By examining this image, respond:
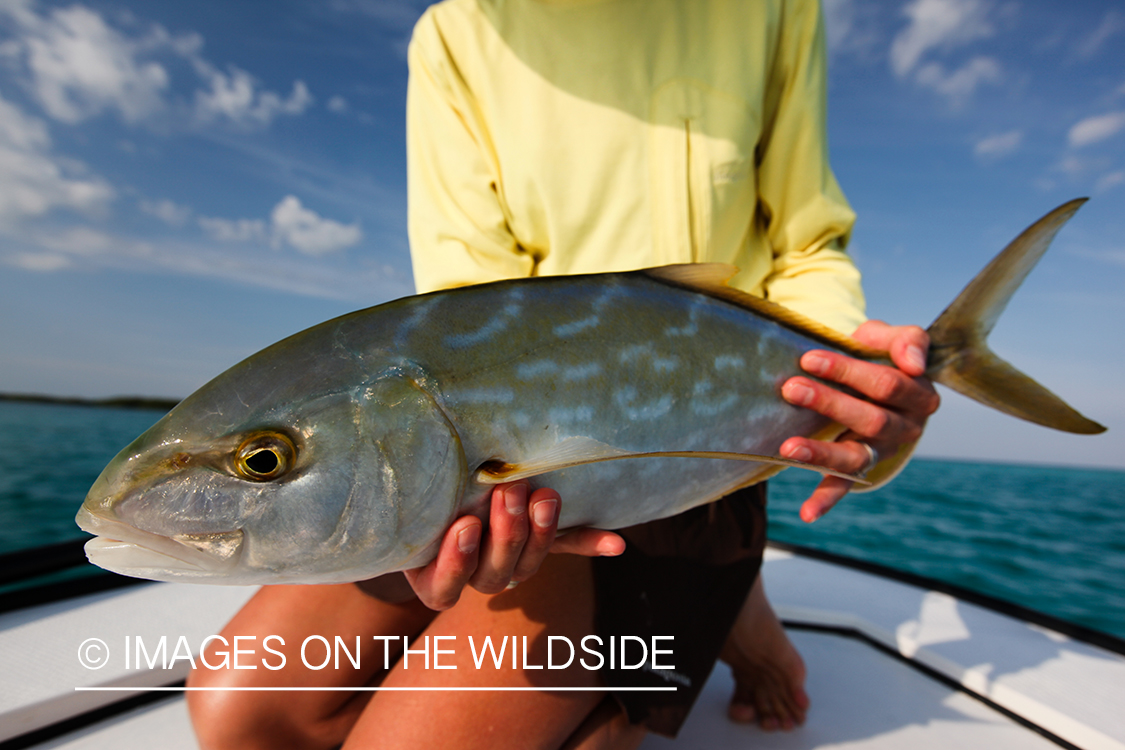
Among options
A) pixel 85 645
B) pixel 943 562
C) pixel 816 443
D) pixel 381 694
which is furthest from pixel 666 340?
pixel 943 562

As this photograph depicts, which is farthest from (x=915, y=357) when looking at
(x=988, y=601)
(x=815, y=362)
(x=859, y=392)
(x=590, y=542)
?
(x=988, y=601)

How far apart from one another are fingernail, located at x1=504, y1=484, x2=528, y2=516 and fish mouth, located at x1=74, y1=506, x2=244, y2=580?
44 cm

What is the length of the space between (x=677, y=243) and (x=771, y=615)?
133 centimetres

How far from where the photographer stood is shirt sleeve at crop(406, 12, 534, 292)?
193 centimetres

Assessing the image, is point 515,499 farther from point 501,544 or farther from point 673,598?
point 673,598

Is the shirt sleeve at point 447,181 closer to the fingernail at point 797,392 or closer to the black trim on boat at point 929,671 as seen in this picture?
the fingernail at point 797,392

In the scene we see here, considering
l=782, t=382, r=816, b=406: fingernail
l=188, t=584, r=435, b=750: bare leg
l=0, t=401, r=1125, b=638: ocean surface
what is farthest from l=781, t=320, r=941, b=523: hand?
l=0, t=401, r=1125, b=638: ocean surface

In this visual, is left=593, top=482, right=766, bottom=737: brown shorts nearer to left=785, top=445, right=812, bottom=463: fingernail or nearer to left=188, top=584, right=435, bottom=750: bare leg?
left=785, top=445, right=812, bottom=463: fingernail

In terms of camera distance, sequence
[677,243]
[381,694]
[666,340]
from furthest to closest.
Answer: [677,243] < [381,694] < [666,340]

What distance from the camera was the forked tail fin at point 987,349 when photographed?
1499 millimetres

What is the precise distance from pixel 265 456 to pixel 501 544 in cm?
45

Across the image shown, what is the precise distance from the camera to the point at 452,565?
3.55 feet

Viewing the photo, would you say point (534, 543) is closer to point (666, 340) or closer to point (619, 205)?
point (666, 340)

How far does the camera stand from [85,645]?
217 centimetres
